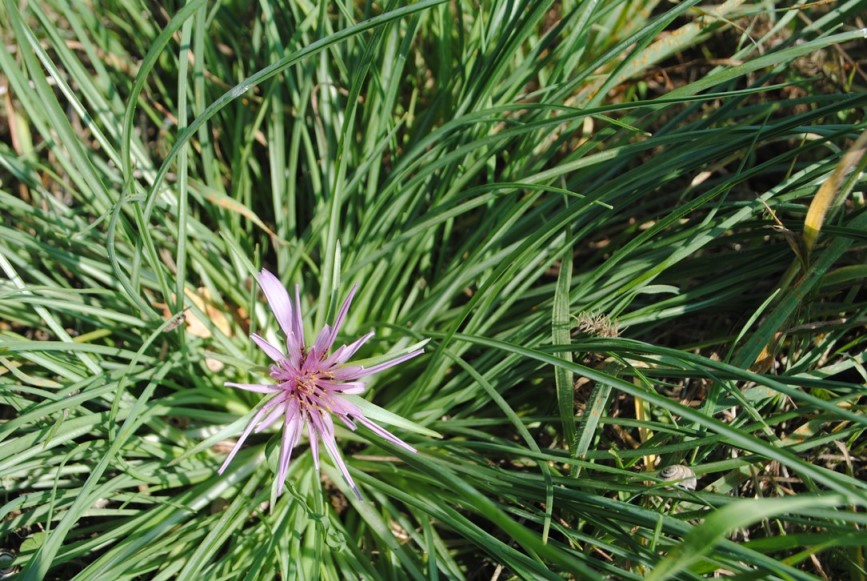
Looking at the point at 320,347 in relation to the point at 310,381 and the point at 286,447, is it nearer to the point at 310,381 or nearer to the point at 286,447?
the point at 310,381

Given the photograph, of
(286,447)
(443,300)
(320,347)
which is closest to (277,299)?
(320,347)

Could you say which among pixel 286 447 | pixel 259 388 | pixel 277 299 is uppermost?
pixel 277 299

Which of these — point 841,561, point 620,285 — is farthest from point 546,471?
point 841,561

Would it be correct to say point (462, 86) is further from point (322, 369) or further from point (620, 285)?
point (322, 369)

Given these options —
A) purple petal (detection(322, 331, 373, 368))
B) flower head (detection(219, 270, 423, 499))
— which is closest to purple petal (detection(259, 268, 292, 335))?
flower head (detection(219, 270, 423, 499))

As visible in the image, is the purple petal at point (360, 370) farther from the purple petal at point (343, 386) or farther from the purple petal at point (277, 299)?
the purple petal at point (277, 299)

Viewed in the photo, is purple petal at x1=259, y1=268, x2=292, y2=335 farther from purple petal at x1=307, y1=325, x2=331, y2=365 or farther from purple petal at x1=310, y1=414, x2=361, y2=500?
purple petal at x1=310, y1=414, x2=361, y2=500
